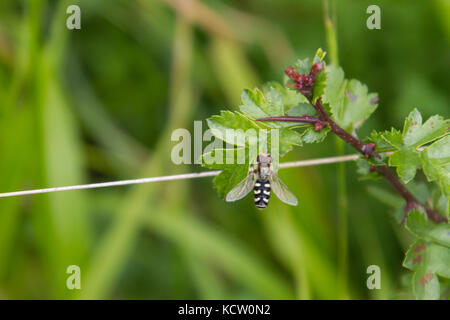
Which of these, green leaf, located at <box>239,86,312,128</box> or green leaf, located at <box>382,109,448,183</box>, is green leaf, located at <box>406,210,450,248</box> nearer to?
green leaf, located at <box>382,109,448,183</box>

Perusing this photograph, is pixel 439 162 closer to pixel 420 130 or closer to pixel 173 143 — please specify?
pixel 420 130

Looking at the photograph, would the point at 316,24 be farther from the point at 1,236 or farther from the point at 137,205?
the point at 1,236

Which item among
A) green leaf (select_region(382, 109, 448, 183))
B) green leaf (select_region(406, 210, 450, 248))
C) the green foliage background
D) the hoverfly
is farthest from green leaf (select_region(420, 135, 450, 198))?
the green foliage background

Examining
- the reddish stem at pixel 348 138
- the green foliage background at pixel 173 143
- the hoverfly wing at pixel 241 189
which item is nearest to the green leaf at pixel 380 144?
the reddish stem at pixel 348 138

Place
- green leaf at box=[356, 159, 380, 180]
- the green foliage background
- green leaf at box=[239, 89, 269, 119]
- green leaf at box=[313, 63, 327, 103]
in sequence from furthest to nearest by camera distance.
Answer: the green foliage background
green leaf at box=[356, 159, 380, 180]
green leaf at box=[239, 89, 269, 119]
green leaf at box=[313, 63, 327, 103]

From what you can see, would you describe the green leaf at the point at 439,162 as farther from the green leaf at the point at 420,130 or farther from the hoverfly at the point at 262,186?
the hoverfly at the point at 262,186
